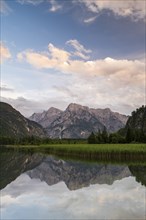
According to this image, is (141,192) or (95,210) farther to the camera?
(141,192)

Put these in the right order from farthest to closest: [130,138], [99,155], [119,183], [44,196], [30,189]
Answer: [130,138], [99,155], [119,183], [30,189], [44,196]

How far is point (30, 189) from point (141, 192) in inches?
530

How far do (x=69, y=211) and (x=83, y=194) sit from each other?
31.9 ft

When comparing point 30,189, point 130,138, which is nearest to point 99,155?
point 30,189

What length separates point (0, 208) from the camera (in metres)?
27.2

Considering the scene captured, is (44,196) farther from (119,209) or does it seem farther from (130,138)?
(130,138)

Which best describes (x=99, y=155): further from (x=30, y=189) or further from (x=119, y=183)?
(x=30, y=189)

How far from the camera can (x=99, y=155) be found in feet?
294

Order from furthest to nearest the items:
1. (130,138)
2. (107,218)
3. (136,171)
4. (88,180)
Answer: (130,138), (136,171), (88,180), (107,218)

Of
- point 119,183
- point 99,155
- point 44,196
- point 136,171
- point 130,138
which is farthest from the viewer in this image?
point 130,138

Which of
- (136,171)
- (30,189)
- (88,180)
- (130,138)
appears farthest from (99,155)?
(130,138)

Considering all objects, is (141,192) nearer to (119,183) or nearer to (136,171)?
(119,183)

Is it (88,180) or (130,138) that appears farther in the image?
(130,138)

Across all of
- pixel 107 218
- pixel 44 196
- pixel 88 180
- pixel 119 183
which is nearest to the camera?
pixel 107 218
